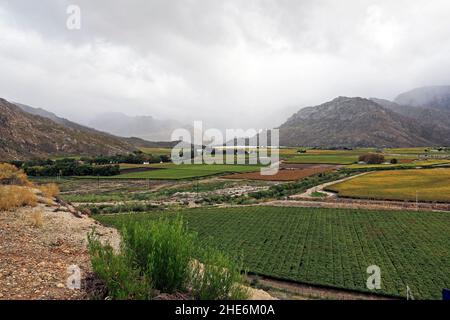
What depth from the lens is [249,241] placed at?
63.7ft

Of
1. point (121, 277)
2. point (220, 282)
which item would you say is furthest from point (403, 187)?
point (121, 277)

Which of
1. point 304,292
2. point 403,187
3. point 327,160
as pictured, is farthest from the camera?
point 327,160

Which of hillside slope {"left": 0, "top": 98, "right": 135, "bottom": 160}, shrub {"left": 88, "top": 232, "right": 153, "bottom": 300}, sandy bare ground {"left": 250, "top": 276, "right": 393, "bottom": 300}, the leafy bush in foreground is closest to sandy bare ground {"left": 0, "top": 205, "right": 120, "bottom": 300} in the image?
shrub {"left": 88, "top": 232, "right": 153, "bottom": 300}

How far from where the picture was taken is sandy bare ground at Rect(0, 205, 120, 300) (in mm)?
7195

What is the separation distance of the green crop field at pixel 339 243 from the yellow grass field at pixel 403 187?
841 centimetres

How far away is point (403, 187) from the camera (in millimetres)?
42125

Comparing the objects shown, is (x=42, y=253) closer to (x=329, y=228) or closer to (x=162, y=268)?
(x=162, y=268)

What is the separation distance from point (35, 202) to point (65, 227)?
496cm

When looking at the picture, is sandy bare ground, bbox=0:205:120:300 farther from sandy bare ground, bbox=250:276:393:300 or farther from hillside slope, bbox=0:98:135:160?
hillside slope, bbox=0:98:135:160

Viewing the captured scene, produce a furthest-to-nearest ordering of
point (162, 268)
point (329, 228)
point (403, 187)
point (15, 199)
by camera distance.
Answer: point (403, 187)
point (329, 228)
point (15, 199)
point (162, 268)

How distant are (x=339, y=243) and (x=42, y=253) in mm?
15914

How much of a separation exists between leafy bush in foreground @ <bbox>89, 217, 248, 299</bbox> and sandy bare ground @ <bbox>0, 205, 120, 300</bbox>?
3.85 ft
